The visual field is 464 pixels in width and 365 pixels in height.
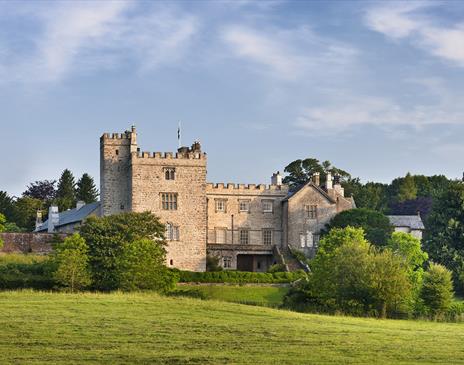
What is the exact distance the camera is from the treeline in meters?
104

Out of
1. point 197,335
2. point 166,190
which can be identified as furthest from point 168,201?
point 197,335

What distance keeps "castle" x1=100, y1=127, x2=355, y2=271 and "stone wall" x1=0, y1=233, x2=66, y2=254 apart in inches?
194

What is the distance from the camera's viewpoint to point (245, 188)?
8350 cm

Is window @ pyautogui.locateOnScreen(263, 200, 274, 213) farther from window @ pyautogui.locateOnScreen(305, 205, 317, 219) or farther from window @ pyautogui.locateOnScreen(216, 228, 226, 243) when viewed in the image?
window @ pyautogui.locateOnScreen(216, 228, 226, 243)

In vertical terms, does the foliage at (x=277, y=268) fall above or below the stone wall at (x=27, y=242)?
below

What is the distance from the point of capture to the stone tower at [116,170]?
76438mm

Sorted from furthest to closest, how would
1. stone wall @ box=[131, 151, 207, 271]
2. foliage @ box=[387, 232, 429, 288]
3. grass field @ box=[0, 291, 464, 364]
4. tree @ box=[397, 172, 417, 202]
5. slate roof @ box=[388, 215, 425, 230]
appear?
1. tree @ box=[397, 172, 417, 202]
2. slate roof @ box=[388, 215, 425, 230]
3. stone wall @ box=[131, 151, 207, 271]
4. foliage @ box=[387, 232, 429, 288]
5. grass field @ box=[0, 291, 464, 364]

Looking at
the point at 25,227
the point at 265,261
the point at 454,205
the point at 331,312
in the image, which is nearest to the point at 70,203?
the point at 25,227

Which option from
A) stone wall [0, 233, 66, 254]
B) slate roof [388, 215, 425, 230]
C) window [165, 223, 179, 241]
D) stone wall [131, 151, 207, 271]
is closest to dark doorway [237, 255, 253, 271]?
stone wall [131, 151, 207, 271]

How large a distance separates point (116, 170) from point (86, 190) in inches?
1472

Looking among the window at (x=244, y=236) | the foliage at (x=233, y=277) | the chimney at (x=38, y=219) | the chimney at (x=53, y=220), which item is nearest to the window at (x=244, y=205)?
the window at (x=244, y=236)

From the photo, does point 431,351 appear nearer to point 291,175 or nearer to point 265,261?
point 265,261

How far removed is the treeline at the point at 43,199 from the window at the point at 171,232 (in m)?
24.7

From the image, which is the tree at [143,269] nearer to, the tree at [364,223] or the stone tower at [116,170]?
the stone tower at [116,170]
